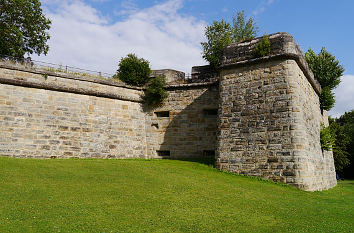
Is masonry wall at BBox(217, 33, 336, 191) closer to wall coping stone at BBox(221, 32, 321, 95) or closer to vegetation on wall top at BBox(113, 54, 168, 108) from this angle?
wall coping stone at BBox(221, 32, 321, 95)

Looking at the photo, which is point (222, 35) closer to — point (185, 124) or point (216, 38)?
point (216, 38)

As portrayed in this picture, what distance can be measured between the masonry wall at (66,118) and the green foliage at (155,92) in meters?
0.73

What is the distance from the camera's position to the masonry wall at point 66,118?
41.4ft

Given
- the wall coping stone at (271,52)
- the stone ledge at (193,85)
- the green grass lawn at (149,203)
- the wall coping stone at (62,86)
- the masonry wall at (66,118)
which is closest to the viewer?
the green grass lawn at (149,203)

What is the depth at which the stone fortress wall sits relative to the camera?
11031 millimetres

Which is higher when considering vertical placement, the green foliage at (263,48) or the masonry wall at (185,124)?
the green foliage at (263,48)

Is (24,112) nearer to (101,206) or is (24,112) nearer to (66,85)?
(66,85)

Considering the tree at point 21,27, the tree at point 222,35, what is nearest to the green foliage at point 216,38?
the tree at point 222,35

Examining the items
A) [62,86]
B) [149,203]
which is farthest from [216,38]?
[149,203]

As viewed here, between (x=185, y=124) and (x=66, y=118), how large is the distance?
5.94 m

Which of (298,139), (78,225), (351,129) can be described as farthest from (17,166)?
(351,129)

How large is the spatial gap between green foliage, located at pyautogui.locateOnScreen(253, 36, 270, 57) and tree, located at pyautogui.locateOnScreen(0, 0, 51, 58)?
1432 cm

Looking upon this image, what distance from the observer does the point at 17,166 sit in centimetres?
955

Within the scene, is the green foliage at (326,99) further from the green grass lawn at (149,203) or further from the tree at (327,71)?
the green grass lawn at (149,203)
